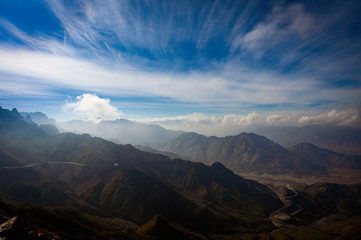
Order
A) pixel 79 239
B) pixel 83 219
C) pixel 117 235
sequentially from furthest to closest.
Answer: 1. pixel 83 219
2. pixel 117 235
3. pixel 79 239

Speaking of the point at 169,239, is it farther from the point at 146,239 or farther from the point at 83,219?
the point at 83,219

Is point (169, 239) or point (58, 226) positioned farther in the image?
point (169, 239)

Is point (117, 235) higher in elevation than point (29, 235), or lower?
lower

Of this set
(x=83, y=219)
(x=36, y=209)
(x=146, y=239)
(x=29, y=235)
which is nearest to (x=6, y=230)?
(x=29, y=235)

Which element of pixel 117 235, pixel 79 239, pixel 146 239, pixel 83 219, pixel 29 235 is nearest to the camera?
pixel 29 235

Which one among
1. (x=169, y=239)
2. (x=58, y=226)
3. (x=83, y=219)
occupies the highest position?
(x=58, y=226)

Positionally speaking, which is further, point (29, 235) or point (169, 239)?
point (169, 239)

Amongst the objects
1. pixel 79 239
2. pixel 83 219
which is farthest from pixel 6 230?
pixel 83 219

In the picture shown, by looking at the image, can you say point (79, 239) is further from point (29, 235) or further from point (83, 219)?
point (83, 219)

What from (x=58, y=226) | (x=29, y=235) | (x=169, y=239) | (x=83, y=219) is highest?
(x=29, y=235)
